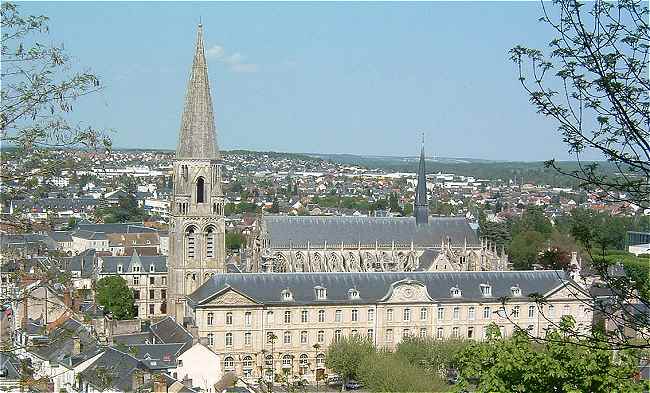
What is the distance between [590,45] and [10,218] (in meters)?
7.10

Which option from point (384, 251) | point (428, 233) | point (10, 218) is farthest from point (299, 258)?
point (10, 218)

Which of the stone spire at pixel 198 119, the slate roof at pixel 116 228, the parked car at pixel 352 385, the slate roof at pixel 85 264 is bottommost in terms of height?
the parked car at pixel 352 385

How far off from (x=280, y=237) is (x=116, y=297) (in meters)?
9.88

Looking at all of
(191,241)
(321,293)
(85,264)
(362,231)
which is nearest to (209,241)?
(191,241)

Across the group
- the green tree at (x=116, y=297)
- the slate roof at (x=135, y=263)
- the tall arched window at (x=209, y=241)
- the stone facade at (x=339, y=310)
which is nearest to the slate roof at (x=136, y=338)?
the stone facade at (x=339, y=310)

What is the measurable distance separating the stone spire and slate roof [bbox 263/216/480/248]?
6609 millimetres

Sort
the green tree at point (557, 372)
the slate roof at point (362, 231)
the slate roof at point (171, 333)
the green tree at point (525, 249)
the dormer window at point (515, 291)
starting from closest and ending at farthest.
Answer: the green tree at point (557, 372) → the slate roof at point (171, 333) → the dormer window at point (515, 291) → the slate roof at point (362, 231) → the green tree at point (525, 249)

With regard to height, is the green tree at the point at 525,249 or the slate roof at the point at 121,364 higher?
the slate roof at the point at 121,364

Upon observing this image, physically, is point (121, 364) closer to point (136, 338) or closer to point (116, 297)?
point (136, 338)

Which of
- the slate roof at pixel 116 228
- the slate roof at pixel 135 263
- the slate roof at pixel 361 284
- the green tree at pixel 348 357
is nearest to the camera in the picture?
the green tree at pixel 348 357

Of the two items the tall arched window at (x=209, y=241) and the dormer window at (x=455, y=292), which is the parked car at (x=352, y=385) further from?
the tall arched window at (x=209, y=241)

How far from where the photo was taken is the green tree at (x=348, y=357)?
38.7 meters

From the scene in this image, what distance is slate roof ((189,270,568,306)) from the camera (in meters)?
43.3

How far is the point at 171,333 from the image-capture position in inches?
1591
